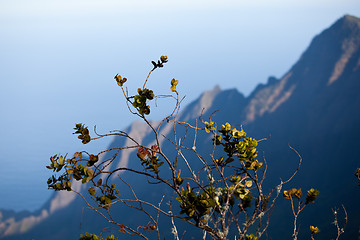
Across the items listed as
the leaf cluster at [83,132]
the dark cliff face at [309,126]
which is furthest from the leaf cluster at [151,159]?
the dark cliff face at [309,126]

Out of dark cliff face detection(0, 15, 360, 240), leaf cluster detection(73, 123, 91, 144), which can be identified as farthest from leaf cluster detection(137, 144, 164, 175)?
dark cliff face detection(0, 15, 360, 240)

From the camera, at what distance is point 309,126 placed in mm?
84688

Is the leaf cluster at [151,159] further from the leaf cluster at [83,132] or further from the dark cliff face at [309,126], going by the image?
the dark cliff face at [309,126]

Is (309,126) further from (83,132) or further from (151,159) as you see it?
(83,132)

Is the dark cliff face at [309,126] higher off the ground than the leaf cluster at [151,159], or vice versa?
the dark cliff face at [309,126]

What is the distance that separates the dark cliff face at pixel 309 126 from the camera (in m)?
66.9

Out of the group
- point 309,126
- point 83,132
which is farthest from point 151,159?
point 309,126

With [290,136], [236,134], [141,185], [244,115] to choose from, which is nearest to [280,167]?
[290,136]

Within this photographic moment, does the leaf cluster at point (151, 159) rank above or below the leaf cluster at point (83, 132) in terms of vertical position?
A: below

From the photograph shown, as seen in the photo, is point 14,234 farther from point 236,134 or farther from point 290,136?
point 236,134

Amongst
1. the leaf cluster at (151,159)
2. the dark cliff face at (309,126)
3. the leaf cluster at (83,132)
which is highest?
the dark cliff face at (309,126)

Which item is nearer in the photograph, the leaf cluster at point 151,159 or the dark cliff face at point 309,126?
the leaf cluster at point 151,159

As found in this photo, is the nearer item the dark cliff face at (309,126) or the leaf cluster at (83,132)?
the leaf cluster at (83,132)

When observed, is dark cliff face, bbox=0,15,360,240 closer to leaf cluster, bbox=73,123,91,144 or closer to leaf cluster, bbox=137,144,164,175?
leaf cluster, bbox=137,144,164,175
